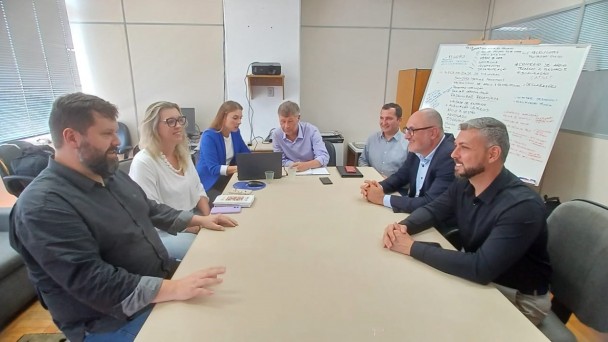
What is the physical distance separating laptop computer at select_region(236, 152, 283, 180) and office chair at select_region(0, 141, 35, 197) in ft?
5.70

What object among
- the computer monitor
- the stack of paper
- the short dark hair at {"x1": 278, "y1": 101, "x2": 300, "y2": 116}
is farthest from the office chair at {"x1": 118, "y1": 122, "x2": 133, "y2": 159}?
the stack of paper

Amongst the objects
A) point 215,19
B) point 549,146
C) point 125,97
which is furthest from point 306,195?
point 125,97

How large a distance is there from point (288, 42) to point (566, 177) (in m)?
3.27

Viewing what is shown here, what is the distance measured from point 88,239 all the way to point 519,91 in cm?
342

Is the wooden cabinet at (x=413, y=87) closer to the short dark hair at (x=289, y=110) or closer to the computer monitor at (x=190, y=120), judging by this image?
the short dark hair at (x=289, y=110)

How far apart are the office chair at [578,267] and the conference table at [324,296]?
0.45 metres

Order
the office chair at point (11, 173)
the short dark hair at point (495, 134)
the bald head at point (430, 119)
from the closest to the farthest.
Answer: the short dark hair at point (495, 134), the bald head at point (430, 119), the office chair at point (11, 173)

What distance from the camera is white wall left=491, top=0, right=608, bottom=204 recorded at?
2505mm

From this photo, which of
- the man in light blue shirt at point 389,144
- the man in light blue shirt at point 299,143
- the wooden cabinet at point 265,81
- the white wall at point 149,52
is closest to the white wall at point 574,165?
the man in light blue shirt at point 389,144

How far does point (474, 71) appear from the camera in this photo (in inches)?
130

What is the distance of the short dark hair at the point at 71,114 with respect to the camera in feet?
3.54

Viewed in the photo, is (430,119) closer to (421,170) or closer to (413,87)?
(421,170)

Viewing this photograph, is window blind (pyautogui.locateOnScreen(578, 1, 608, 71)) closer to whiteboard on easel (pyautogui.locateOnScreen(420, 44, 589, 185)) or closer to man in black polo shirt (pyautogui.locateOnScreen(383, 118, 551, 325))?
whiteboard on easel (pyautogui.locateOnScreen(420, 44, 589, 185))

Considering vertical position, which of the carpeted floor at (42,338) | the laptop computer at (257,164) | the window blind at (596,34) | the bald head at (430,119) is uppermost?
the window blind at (596,34)
